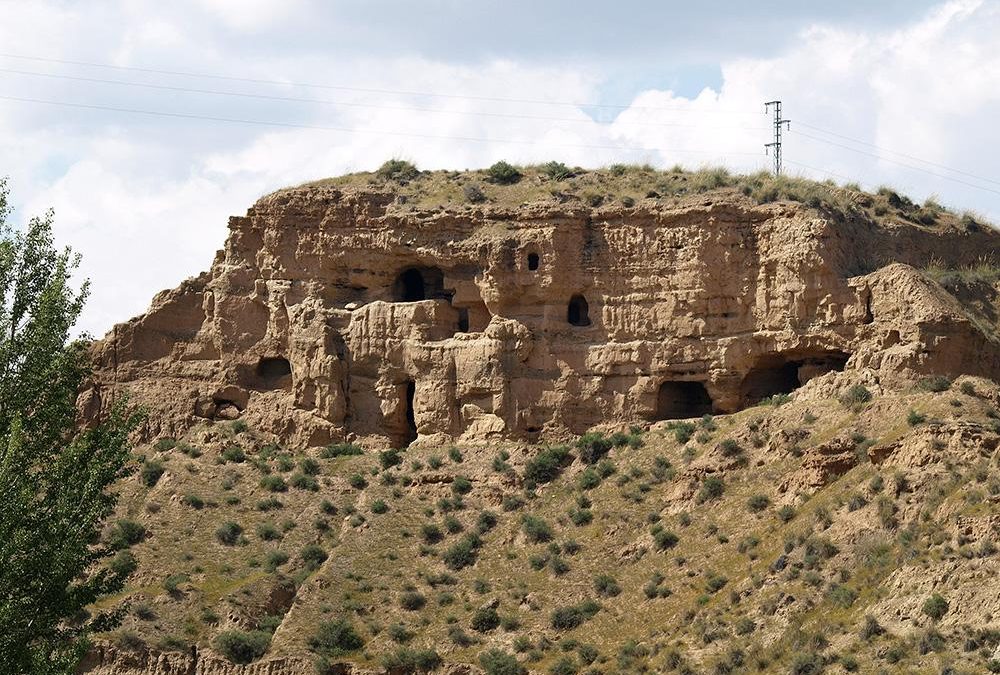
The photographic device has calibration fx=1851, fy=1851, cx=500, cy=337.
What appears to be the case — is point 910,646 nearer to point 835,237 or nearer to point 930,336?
point 930,336

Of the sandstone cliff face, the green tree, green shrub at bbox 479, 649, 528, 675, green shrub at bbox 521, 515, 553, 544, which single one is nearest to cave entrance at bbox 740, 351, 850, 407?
the sandstone cliff face

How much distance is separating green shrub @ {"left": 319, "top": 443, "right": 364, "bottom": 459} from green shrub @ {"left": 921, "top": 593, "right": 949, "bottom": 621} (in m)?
23.0

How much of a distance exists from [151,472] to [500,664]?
16.1 metres

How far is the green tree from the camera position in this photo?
31.4 metres

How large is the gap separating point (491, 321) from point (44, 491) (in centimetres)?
2833

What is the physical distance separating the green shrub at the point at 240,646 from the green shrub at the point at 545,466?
10.2 m

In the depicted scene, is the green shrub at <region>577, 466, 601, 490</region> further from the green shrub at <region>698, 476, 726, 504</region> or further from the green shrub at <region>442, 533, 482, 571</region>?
the green shrub at <region>698, 476, 726, 504</region>

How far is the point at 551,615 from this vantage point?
5050 centimetres

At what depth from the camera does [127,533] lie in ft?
185

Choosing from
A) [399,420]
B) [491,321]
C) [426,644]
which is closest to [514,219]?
[491,321]

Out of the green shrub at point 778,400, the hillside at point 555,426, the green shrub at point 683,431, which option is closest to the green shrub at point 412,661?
the hillside at point 555,426

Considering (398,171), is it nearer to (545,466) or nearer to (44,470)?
(545,466)

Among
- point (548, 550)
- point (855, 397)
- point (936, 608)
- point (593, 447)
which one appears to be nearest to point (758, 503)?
point (855, 397)

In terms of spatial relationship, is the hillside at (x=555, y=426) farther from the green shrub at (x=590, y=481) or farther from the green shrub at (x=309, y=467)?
the green shrub at (x=590, y=481)
